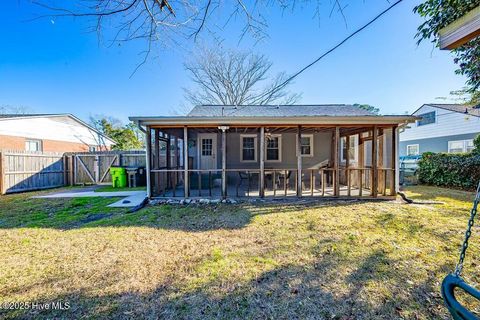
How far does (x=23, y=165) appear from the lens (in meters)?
9.56

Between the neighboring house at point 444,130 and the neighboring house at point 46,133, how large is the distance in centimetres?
2480

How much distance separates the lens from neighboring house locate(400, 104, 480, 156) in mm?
15000

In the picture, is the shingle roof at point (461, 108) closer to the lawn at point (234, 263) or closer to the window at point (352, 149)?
the window at point (352, 149)

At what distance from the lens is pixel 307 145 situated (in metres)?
10.4

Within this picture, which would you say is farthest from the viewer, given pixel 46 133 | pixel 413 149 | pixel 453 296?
pixel 413 149

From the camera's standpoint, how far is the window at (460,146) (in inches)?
595

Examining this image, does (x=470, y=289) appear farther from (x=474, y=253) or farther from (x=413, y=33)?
(x=413, y=33)

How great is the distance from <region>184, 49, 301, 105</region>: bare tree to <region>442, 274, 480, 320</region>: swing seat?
19218 mm

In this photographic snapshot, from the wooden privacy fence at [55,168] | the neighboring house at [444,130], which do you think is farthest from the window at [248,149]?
the neighboring house at [444,130]

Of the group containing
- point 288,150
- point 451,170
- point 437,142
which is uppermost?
point 437,142

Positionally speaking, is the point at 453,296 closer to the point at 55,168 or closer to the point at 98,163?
the point at 98,163

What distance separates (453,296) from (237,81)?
2098cm

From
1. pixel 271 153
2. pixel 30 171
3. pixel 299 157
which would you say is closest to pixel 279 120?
pixel 299 157

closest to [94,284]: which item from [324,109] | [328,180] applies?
[328,180]
